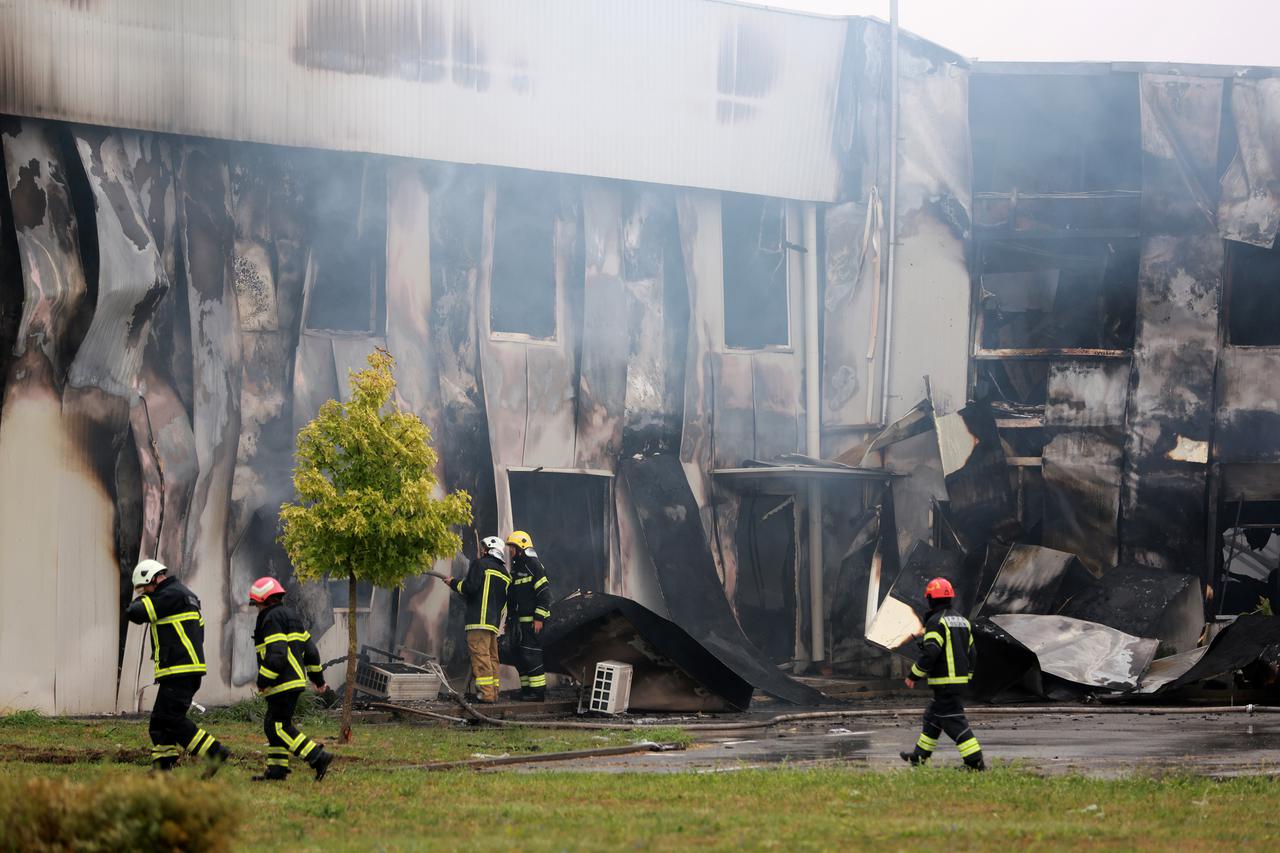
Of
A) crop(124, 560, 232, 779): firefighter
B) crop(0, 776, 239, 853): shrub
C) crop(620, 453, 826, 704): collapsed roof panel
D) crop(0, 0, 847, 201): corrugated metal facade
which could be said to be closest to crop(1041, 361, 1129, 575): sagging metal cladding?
crop(0, 0, 847, 201): corrugated metal facade

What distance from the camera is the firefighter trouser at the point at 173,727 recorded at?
35.2 feet

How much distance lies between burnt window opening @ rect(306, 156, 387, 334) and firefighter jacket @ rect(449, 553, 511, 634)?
12.6 ft

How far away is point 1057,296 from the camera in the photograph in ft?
72.4

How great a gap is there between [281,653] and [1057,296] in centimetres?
1436

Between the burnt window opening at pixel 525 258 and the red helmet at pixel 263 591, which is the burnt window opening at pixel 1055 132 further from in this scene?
the red helmet at pixel 263 591

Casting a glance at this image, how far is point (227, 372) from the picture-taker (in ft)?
59.1

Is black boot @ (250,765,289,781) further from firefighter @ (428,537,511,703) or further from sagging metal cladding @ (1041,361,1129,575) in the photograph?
sagging metal cladding @ (1041,361,1129,575)

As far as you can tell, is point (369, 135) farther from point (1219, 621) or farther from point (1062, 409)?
point (1219, 621)

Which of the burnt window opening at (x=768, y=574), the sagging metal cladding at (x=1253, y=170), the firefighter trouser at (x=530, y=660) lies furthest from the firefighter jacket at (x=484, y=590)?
the sagging metal cladding at (x=1253, y=170)

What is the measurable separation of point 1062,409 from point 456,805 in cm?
1456

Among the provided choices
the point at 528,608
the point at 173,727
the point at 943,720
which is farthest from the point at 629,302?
the point at 173,727

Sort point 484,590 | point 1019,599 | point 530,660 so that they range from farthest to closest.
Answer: point 1019,599 < point 530,660 < point 484,590

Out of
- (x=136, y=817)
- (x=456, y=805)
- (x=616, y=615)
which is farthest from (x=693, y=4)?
(x=136, y=817)

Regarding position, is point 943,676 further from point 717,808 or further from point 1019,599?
point 1019,599
